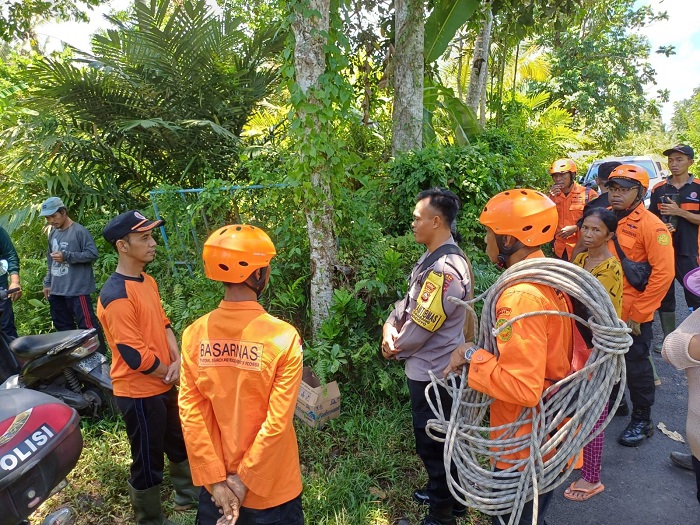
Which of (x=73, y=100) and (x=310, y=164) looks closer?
(x=310, y=164)

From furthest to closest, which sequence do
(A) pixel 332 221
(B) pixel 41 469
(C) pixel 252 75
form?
1. (C) pixel 252 75
2. (A) pixel 332 221
3. (B) pixel 41 469

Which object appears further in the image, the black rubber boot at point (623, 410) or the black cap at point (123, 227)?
the black rubber boot at point (623, 410)

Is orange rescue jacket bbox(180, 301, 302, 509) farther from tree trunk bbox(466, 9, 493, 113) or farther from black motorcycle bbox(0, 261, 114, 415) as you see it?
tree trunk bbox(466, 9, 493, 113)

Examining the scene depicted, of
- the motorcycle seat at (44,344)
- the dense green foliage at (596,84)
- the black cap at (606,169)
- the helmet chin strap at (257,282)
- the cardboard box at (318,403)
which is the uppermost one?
the dense green foliage at (596,84)

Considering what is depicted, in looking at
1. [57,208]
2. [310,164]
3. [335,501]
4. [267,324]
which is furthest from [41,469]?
[57,208]

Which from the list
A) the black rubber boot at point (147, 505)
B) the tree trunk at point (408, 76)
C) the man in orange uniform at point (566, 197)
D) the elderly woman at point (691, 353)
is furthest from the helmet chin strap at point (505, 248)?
the tree trunk at point (408, 76)

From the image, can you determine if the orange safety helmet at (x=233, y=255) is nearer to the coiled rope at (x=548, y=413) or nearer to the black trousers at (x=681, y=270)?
the coiled rope at (x=548, y=413)

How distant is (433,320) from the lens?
8.30 feet

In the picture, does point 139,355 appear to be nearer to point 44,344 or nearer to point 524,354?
point 44,344

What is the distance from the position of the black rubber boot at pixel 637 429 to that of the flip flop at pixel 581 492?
2.15 ft

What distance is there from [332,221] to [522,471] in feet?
8.42

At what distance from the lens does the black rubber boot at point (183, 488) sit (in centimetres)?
308

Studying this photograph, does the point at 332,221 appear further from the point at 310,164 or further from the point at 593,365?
the point at 593,365

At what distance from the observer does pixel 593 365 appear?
1859mm
